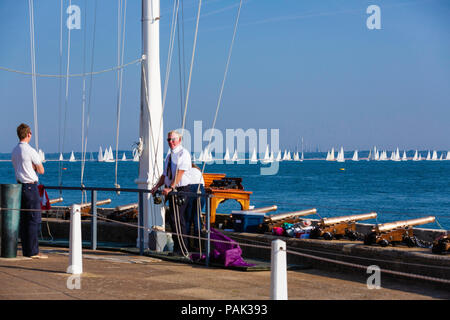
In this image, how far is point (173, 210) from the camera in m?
10.1

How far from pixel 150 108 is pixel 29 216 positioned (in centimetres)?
289

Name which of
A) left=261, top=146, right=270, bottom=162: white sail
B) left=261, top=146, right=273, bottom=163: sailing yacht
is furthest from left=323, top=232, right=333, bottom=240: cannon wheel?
left=261, top=146, right=273, bottom=163: sailing yacht

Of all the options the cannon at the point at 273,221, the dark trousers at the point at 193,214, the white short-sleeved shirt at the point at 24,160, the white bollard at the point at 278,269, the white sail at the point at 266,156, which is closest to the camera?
the white bollard at the point at 278,269

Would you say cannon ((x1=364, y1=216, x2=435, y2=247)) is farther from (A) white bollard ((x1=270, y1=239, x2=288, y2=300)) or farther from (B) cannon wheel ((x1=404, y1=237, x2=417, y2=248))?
(A) white bollard ((x1=270, y1=239, x2=288, y2=300))

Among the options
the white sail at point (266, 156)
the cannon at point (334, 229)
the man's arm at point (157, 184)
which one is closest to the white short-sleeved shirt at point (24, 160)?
the man's arm at point (157, 184)

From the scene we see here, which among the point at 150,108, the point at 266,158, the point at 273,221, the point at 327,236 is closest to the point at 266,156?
the point at 266,158

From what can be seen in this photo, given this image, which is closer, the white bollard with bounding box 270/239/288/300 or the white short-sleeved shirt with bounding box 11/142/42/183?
the white bollard with bounding box 270/239/288/300

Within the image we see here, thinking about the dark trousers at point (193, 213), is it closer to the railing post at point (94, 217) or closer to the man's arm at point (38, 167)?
the railing post at point (94, 217)

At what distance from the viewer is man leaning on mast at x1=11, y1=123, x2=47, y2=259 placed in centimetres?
937

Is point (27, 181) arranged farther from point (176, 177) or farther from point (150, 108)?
point (150, 108)

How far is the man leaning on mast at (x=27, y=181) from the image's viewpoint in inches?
369

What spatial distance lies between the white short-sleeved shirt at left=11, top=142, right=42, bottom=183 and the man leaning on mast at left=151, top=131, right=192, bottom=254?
189cm

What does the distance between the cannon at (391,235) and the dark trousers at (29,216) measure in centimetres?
508

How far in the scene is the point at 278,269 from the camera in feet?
18.8
